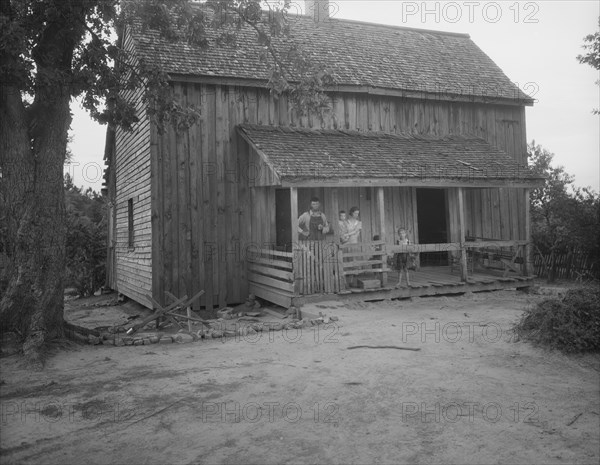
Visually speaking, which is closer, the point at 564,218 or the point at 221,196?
the point at 221,196

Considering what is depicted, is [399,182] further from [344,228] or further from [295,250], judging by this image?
[295,250]

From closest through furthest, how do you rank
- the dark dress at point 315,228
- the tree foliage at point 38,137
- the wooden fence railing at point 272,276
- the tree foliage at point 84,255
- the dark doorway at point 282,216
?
the tree foliage at point 38,137 → the wooden fence railing at point 272,276 → the dark dress at point 315,228 → the dark doorway at point 282,216 → the tree foliage at point 84,255

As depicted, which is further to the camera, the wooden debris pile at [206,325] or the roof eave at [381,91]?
the roof eave at [381,91]

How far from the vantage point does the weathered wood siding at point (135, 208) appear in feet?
43.1

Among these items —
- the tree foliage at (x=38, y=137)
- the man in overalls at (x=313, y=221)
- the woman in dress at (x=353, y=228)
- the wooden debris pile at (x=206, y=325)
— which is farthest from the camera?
the woman in dress at (x=353, y=228)

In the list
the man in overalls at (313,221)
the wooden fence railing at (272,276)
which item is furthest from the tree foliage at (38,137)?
the man in overalls at (313,221)

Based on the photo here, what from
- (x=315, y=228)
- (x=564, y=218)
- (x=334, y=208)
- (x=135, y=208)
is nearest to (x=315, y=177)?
(x=315, y=228)

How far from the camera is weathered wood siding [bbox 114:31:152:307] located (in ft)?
43.1

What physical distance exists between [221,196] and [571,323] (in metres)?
8.62

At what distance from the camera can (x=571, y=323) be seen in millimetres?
6891

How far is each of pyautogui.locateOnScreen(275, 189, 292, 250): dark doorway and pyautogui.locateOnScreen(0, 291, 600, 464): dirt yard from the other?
5945 mm

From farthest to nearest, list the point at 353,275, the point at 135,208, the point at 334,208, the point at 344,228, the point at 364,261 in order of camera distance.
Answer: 1. the point at 135,208
2. the point at 334,208
3. the point at 353,275
4. the point at 344,228
5. the point at 364,261

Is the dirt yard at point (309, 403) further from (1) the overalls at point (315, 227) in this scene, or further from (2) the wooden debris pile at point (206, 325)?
(1) the overalls at point (315, 227)

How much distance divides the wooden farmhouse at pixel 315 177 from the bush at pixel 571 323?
5.03 metres
